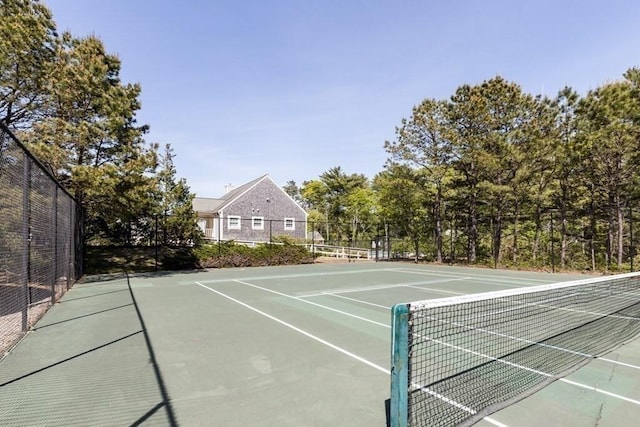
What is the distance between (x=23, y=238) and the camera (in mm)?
5480

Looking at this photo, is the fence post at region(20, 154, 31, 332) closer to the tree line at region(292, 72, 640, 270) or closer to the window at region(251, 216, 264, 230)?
the tree line at region(292, 72, 640, 270)

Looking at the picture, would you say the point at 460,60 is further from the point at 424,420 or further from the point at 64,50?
the point at 64,50

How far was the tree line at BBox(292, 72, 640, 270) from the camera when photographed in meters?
15.9

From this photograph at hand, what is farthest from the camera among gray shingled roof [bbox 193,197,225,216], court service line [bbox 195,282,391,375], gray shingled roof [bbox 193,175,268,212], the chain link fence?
gray shingled roof [bbox 193,197,225,216]

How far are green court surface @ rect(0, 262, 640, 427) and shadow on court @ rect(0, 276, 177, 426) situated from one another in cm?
1

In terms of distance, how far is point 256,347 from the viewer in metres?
4.92

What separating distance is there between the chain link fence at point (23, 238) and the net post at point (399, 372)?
200 inches

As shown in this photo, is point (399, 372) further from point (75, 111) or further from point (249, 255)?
point (249, 255)

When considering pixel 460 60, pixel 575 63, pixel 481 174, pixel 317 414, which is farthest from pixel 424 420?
pixel 481 174

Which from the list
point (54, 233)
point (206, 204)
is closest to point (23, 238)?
point (54, 233)

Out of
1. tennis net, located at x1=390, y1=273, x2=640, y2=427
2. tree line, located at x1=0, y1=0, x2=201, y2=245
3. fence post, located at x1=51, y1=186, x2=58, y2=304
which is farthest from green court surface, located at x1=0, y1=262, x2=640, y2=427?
tree line, located at x1=0, y1=0, x2=201, y2=245

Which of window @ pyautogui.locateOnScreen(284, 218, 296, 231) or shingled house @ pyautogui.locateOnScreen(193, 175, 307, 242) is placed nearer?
shingled house @ pyautogui.locateOnScreen(193, 175, 307, 242)

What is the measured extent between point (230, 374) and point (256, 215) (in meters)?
24.8

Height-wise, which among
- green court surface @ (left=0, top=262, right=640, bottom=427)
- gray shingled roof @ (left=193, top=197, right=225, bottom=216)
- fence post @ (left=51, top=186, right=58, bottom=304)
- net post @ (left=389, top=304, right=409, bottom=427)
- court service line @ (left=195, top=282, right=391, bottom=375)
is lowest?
court service line @ (left=195, top=282, right=391, bottom=375)
